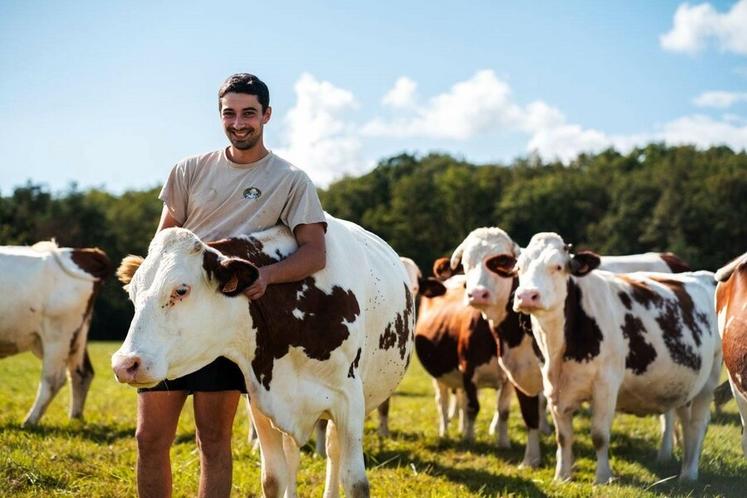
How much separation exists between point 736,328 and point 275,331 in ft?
9.61

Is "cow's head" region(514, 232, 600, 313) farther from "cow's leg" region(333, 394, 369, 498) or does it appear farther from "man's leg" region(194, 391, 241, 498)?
"man's leg" region(194, 391, 241, 498)

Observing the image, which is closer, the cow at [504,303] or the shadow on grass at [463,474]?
the shadow on grass at [463,474]

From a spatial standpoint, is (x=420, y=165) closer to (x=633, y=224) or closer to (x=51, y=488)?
(x=633, y=224)

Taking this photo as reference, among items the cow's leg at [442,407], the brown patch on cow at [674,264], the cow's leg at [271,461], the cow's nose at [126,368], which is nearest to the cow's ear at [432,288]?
the cow's leg at [442,407]

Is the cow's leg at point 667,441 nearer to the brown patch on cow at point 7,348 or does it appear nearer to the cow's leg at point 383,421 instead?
the cow's leg at point 383,421

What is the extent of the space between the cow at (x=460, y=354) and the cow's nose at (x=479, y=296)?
1254 millimetres

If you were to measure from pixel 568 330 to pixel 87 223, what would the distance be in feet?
169

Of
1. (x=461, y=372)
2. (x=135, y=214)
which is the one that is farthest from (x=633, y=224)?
(x=461, y=372)

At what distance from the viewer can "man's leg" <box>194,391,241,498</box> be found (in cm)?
433

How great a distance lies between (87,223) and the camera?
178 ft

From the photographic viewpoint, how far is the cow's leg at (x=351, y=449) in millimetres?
4219

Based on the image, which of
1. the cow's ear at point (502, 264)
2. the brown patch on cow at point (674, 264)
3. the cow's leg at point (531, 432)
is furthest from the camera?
the brown patch on cow at point (674, 264)

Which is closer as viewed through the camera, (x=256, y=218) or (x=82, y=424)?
(x=256, y=218)

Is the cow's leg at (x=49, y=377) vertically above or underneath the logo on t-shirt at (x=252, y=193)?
underneath
